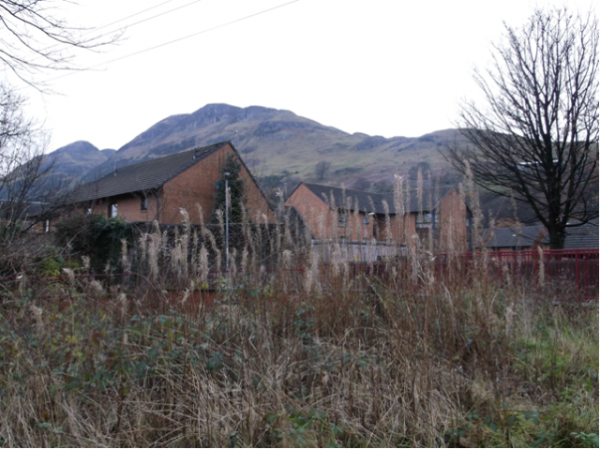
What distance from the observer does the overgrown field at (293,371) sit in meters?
2.64

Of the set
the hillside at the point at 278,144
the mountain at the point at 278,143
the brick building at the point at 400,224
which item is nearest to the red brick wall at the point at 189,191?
the brick building at the point at 400,224

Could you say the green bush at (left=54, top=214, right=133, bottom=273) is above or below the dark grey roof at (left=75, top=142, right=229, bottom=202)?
below

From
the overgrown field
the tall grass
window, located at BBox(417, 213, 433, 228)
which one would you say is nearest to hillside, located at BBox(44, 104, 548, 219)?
window, located at BBox(417, 213, 433, 228)

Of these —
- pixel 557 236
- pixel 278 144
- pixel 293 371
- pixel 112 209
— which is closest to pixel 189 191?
pixel 112 209

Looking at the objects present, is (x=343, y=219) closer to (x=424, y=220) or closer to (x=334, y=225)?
(x=334, y=225)

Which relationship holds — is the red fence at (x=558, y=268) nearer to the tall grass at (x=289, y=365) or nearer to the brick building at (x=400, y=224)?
the brick building at (x=400, y=224)

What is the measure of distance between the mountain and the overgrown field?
74332 mm

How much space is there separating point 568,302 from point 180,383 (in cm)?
496

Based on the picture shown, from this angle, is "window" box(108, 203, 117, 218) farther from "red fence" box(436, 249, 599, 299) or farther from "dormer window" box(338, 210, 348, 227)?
"red fence" box(436, 249, 599, 299)

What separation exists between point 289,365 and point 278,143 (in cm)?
14552

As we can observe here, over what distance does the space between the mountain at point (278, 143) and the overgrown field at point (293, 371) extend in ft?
244

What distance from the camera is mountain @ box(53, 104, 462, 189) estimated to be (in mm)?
97350

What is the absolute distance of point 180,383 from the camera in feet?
9.51

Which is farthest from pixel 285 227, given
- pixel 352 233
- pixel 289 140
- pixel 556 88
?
pixel 289 140
